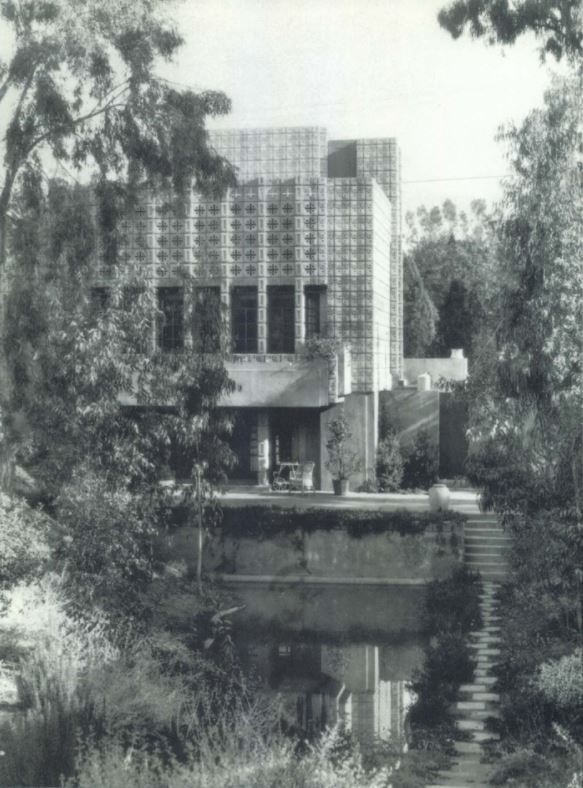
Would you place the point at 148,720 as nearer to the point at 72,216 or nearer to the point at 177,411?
the point at 177,411

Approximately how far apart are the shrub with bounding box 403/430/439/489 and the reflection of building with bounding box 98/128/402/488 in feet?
3.83

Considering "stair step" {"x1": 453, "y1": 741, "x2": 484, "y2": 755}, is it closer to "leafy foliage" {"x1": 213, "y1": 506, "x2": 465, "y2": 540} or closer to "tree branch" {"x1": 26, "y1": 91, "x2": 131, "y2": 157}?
"leafy foliage" {"x1": 213, "y1": 506, "x2": 465, "y2": 540}

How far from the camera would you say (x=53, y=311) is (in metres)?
15.6

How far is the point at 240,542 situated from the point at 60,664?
411 inches

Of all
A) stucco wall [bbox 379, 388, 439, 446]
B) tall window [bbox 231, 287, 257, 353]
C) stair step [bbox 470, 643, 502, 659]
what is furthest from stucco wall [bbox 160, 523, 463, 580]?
stucco wall [bbox 379, 388, 439, 446]

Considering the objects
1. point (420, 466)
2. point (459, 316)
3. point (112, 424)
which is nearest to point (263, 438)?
point (420, 466)

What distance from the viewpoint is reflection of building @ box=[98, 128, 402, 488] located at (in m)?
24.6

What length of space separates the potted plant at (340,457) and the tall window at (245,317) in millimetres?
2694

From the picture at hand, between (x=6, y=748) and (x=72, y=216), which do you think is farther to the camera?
(x=72, y=216)

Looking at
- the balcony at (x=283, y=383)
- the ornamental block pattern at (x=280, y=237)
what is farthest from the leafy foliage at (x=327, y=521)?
the ornamental block pattern at (x=280, y=237)

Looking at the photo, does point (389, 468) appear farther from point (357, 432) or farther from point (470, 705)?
point (470, 705)

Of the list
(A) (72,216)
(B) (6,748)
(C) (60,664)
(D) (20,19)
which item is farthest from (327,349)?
(B) (6,748)

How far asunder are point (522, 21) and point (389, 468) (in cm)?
1445

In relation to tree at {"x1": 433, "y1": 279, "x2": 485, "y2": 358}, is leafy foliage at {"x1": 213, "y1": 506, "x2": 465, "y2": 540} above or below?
below
